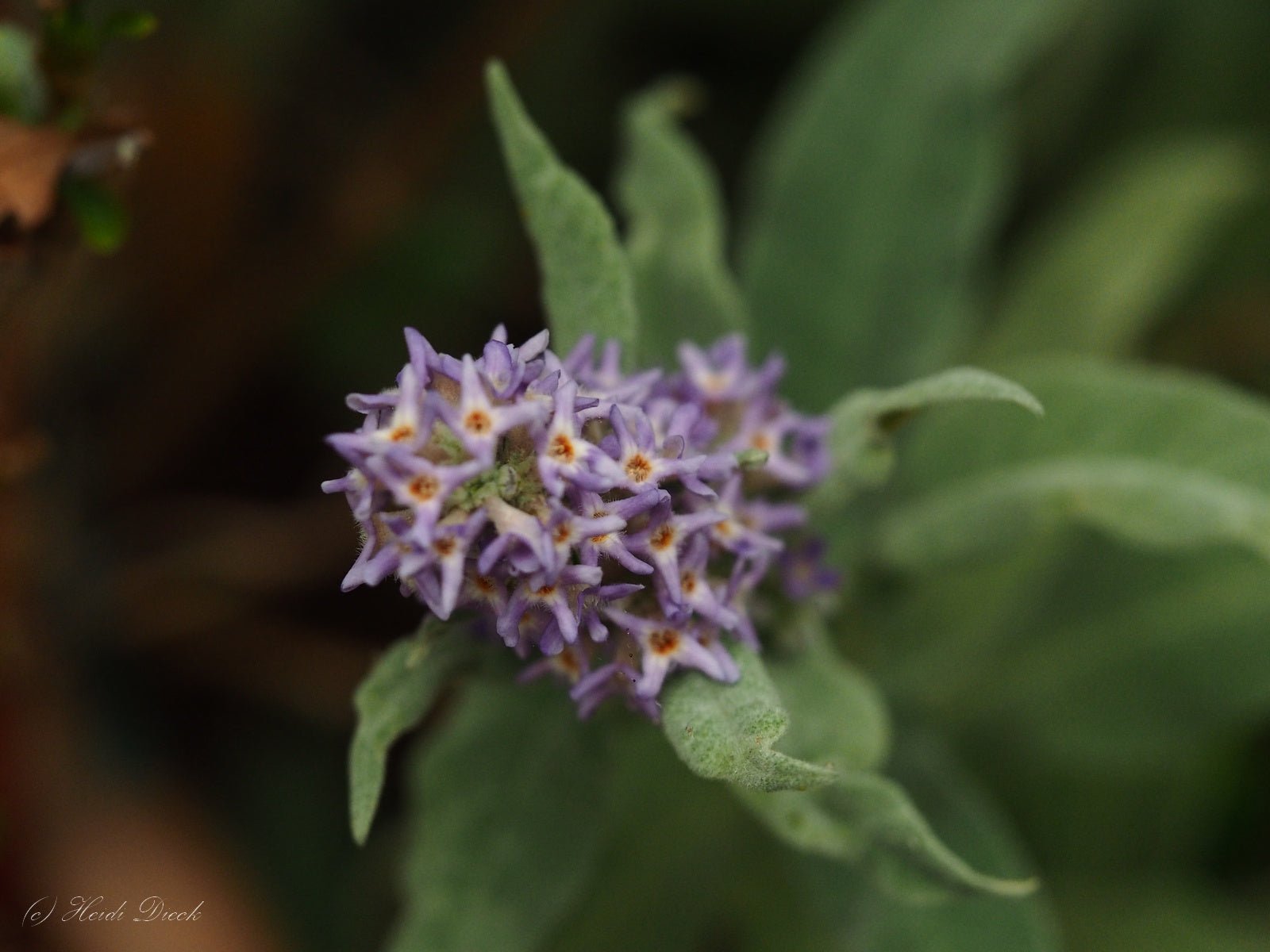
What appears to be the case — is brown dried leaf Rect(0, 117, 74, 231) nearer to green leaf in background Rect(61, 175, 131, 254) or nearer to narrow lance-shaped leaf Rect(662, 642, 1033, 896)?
green leaf in background Rect(61, 175, 131, 254)

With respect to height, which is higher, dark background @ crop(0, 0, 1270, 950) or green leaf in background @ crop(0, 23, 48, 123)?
green leaf in background @ crop(0, 23, 48, 123)

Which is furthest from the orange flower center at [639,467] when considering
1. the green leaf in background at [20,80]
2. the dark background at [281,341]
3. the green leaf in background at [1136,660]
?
the dark background at [281,341]

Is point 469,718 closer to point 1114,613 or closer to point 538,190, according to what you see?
point 538,190

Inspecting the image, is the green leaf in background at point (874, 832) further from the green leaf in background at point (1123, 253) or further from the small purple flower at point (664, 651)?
the green leaf in background at point (1123, 253)

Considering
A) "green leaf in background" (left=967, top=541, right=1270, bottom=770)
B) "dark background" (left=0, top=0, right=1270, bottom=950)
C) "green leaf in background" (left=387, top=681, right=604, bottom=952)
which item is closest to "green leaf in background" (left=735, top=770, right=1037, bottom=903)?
"green leaf in background" (left=387, top=681, right=604, bottom=952)

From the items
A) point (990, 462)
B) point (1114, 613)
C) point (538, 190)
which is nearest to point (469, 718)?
point (538, 190)

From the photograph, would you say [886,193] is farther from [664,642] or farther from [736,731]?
[736,731]

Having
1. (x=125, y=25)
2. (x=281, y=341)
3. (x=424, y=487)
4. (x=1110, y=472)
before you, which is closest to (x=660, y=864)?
(x=1110, y=472)
